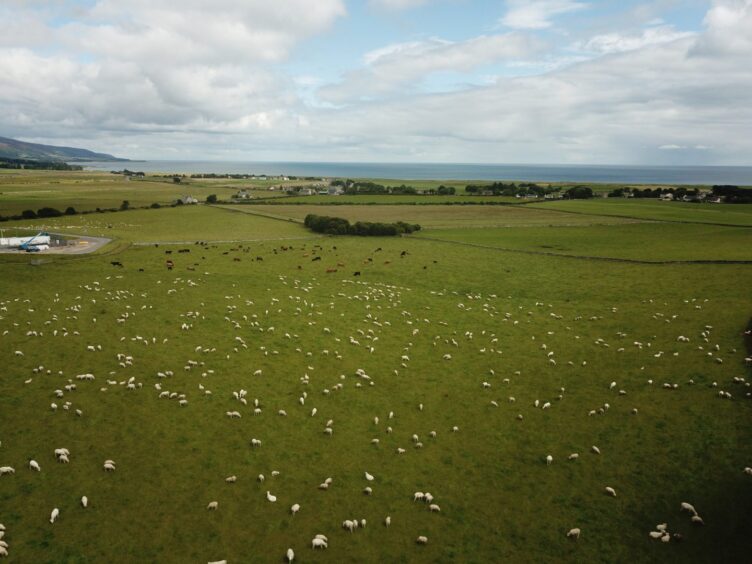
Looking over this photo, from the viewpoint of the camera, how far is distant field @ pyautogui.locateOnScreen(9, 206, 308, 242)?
7225 cm

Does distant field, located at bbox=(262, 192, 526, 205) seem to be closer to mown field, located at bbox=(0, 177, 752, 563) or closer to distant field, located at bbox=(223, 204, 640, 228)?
distant field, located at bbox=(223, 204, 640, 228)

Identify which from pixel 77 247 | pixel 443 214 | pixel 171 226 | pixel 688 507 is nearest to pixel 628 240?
pixel 443 214

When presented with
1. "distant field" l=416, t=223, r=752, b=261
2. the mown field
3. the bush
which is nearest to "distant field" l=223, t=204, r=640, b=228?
"distant field" l=416, t=223, r=752, b=261

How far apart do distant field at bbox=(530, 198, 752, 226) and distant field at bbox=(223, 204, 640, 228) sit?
8.63 m

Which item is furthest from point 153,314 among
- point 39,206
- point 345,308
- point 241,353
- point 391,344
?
point 39,206

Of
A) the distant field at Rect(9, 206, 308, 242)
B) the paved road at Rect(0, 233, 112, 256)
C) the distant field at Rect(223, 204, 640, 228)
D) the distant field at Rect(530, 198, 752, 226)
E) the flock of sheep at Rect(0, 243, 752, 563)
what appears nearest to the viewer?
the flock of sheep at Rect(0, 243, 752, 563)

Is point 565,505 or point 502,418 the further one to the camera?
point 502,418

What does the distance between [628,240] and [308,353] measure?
204 ft

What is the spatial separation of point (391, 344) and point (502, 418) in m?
9.47

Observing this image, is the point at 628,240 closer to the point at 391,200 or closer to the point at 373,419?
the point at 373,419

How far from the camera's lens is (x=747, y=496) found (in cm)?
1452

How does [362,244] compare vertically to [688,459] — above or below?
above

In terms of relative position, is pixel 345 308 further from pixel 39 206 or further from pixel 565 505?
pixel 39 206

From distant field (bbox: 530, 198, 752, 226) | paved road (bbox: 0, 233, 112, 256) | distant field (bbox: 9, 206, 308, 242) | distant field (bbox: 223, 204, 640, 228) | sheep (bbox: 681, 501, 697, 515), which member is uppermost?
distant field (bbox: 530, 198, 752, 226)
